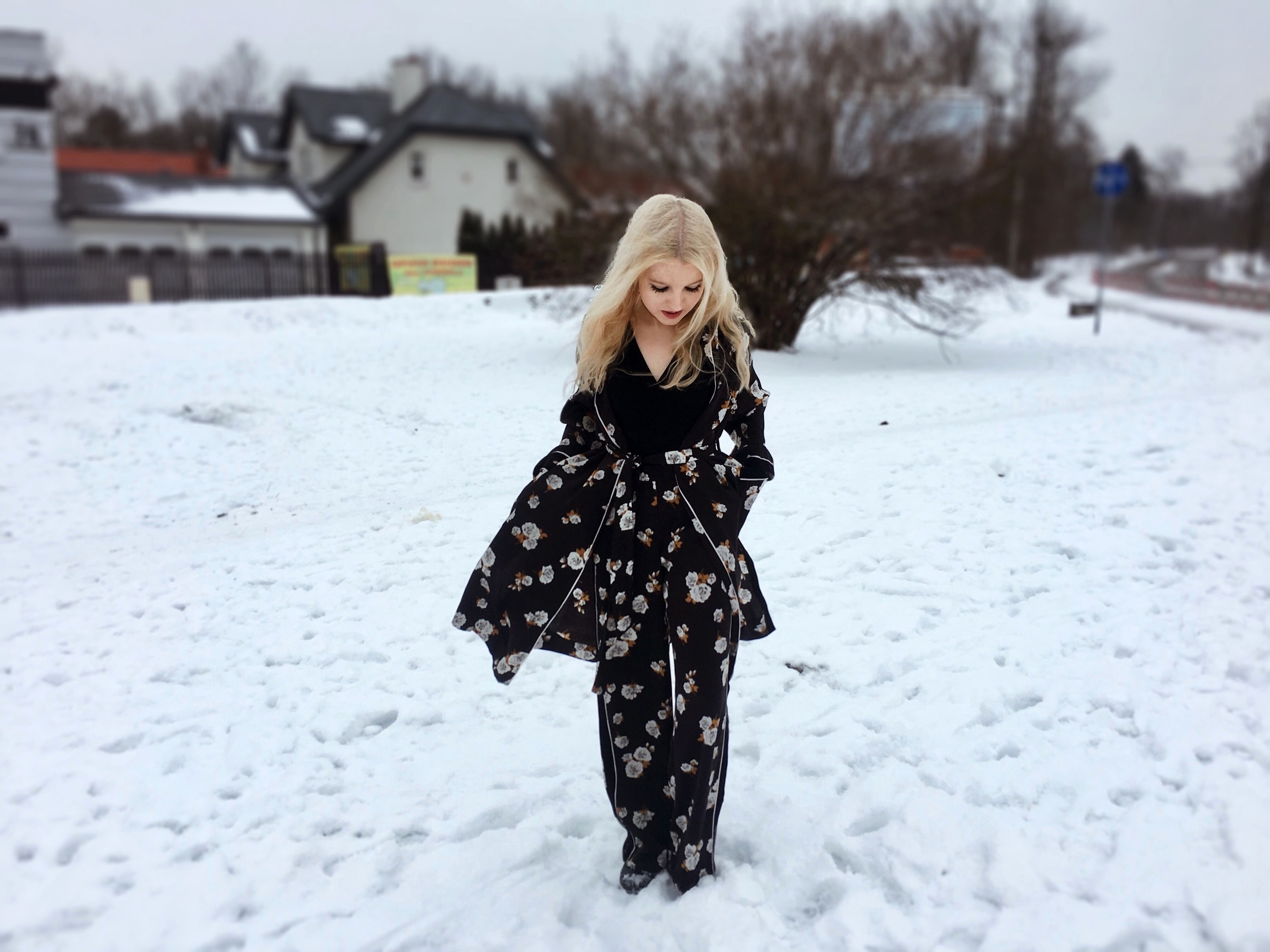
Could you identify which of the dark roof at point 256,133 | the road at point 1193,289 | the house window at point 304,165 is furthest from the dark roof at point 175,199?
the road at point 1193,289

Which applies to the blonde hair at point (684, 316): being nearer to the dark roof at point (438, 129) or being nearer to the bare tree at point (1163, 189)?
the dark roof at point (438, 129)

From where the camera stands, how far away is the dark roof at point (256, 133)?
41.4m

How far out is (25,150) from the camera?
29531 millimetres

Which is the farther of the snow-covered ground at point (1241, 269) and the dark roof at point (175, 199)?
the snow-covered ground at point (1241, 269)

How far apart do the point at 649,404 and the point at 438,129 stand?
108 ft

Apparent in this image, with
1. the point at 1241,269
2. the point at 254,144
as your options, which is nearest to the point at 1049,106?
the point at 1241,269

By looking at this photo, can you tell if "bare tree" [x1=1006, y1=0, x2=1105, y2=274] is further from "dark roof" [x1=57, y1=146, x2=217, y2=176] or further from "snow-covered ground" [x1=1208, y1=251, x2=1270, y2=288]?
"dark roof" [x1=57, y1=146, x2=217, y2=176]

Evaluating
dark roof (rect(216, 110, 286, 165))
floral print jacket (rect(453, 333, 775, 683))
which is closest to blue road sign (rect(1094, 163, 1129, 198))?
floral print jacket (rect(453, 333, 775, 683))

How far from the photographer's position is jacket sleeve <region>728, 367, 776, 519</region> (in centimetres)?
286

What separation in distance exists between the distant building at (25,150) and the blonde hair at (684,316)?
32785 millimetres

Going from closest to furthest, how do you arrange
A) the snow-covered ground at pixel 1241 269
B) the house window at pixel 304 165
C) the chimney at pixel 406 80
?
the chimney at pixel 406 80 → the house window at pixel 304 165 → the snow-covered ground at pixel 1241 269

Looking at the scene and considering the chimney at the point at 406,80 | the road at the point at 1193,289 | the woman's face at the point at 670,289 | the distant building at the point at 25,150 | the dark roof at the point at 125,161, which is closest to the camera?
the woman's face at the point at 670,289

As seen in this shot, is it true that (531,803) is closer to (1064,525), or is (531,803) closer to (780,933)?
(780,933)

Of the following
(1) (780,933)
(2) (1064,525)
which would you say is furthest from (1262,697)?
(1) (780,933)
